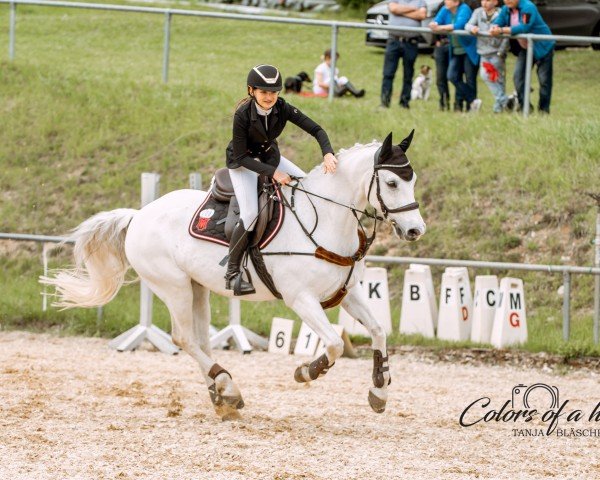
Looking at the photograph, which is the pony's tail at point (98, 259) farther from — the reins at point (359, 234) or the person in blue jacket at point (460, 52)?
the person in blue jacket at point (460, 52)

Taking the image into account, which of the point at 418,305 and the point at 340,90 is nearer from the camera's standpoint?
the point at 418,305

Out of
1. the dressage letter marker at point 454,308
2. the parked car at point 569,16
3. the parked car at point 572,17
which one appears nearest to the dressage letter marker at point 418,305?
the dressage letter marker at point 454,308

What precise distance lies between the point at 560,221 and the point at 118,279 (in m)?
6.05

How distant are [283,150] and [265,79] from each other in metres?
7.75

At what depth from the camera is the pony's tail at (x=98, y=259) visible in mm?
10398

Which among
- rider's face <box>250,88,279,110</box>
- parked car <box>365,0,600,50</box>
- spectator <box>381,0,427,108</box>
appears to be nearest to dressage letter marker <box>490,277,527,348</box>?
rider's face <box>250,88,279,110</box>

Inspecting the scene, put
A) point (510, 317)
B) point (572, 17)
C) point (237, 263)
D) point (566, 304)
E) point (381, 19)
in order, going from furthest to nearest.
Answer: point (572, 17) < point (381, 19) < point (510, 317) < point (566, 304) < point (237, 263)

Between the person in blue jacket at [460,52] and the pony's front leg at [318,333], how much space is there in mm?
8144

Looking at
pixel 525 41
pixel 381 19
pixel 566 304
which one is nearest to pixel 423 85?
pixel 381 19

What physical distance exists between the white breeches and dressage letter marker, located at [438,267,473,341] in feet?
12.8

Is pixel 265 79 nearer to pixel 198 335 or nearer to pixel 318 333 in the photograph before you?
pixel 318 333

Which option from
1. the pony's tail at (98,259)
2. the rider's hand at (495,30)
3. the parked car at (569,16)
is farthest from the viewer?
the parked car at (569,16)

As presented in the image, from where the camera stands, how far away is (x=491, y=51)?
16.2m

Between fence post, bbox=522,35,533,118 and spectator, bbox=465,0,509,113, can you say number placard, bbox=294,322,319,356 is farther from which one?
spectator, bbox=465,0,509,113
